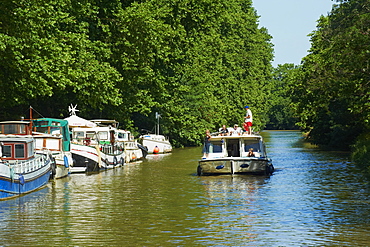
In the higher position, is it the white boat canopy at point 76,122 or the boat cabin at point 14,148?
the white boat canopy at point 76,122

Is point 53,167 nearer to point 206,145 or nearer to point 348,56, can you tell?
point 206,145

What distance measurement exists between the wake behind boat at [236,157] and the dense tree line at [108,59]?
8.42 m

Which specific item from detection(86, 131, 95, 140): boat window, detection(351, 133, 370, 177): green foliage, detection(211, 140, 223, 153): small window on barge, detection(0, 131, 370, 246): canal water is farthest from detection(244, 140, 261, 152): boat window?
detection(86, 131, 95, 140): boat window

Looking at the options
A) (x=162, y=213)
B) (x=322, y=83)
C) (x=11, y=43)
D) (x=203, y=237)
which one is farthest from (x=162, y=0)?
(x=203, y=237)

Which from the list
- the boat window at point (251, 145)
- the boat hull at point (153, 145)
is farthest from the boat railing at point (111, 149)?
the boat hull at point (153, 145)

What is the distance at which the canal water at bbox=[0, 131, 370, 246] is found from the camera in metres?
18.5

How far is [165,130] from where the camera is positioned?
70812 mm

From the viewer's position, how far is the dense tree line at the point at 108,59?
115 feet

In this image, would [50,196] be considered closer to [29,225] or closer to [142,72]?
[29,225]

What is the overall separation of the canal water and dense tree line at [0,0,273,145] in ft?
20.7

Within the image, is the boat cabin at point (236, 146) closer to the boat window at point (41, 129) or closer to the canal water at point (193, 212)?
the canal water at point (193, 212)

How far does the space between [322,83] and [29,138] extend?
20.6 m

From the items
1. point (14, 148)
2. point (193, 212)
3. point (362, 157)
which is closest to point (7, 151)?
point (14, 148)

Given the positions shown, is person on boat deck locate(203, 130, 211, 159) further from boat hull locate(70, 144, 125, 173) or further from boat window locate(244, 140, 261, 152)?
boat hull locate(70, 144, 125, 173)
